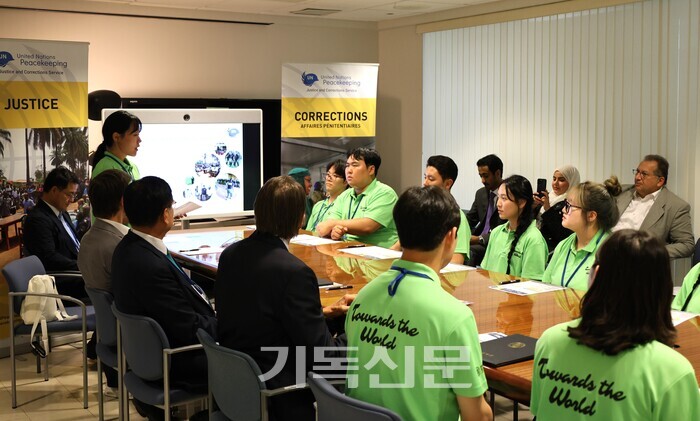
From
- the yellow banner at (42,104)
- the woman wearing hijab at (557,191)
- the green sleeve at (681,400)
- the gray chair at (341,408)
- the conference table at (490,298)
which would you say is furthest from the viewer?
the woman wearing hijab at (557,191)

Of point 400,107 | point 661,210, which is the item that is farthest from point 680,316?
point 400,107

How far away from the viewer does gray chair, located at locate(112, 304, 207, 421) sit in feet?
11.1

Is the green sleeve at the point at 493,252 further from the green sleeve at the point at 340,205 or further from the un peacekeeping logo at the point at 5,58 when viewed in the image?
the un peacekeeping logo at the point at 5,58

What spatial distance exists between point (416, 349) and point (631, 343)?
599mm

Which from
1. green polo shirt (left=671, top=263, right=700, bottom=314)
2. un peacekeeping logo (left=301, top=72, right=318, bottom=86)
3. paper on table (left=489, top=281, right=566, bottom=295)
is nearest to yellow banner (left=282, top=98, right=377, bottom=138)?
un peacekeeping logo (left=301, top=72, right=318, bottom=86)

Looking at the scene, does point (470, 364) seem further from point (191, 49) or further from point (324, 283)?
point (191, 49)

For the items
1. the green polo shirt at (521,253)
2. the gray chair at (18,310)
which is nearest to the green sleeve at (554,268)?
the green polo shirt at (521,253)

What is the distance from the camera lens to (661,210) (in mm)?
6574

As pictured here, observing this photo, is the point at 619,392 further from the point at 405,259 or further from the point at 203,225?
the point at 203,225

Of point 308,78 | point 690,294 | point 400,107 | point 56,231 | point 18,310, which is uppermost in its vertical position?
point 308,78

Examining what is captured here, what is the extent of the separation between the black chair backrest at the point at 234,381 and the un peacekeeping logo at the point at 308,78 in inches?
233

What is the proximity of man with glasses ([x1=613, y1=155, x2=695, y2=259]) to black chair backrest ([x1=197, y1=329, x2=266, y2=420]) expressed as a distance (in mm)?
4397

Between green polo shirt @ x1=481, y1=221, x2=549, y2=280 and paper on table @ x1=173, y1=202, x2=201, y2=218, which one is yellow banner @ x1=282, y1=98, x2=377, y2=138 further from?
green polo shirt @ x1=481, y1=221, x2=549, y2=280

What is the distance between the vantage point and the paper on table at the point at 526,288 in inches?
156
